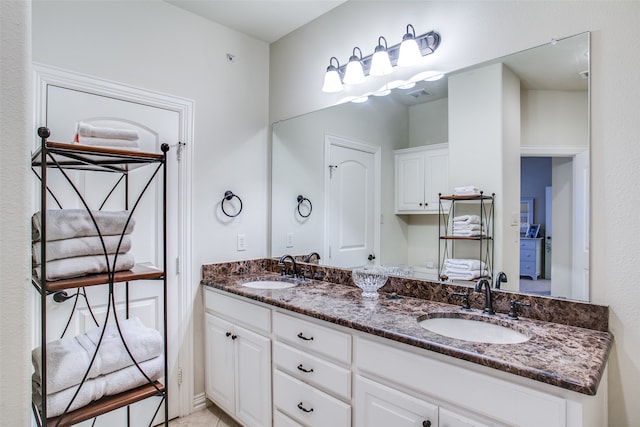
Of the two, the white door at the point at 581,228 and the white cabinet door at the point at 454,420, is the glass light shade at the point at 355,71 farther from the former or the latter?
the white cabinet door at the point at 454,420

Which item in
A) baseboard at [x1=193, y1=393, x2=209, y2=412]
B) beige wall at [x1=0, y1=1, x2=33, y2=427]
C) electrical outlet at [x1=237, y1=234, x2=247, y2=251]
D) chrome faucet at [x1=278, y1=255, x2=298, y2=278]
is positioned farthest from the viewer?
electrical outlet at [x1=237, y1=234, x2=247, y2=251]

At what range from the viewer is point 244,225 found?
8.71 ft

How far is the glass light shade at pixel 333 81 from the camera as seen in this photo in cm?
228

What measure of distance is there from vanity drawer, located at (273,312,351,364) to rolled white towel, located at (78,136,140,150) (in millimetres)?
1030

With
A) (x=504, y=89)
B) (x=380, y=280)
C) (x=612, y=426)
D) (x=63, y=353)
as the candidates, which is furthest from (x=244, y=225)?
(x=612, y=426)

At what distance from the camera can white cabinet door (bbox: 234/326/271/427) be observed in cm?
188

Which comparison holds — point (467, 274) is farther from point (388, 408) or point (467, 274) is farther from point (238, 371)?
point (238, 371)

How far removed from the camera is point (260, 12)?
2.39 meters

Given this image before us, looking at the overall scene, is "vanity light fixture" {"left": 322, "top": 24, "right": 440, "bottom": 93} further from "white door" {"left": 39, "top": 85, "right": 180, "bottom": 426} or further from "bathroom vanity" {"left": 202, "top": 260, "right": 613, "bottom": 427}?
"bathroom vanity" {"left": 202, "top": 260, "right": 613, "bottom": 427}

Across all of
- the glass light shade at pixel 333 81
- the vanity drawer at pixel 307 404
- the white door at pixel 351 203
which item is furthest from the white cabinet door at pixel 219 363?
the glass light shade at pixel 333 81

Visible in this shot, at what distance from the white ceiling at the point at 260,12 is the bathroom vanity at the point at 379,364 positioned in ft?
5.64

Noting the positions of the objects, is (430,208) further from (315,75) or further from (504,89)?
(315,75)

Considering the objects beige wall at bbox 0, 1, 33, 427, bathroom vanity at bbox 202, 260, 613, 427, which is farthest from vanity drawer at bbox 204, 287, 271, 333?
beige wall at bbox 0, 1, 33, 427

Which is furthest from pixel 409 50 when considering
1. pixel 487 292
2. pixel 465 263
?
pixel 487 292
